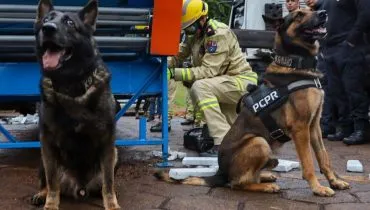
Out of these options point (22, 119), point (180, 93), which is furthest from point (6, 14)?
point (180, 93)

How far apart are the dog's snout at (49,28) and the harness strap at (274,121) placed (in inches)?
75.6

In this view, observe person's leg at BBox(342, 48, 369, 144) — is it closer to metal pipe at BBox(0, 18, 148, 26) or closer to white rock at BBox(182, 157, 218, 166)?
white rock at BBox(182, 157, 218, 166)

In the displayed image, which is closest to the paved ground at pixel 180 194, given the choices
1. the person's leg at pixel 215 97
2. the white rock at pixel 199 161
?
the white rock at pixel 199 161

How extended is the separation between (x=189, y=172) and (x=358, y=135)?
121 inches

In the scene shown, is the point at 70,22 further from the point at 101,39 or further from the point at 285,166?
the point at 285,166

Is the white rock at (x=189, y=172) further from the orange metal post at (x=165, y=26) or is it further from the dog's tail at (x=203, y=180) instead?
the orange metal post at (x=165, y=26)

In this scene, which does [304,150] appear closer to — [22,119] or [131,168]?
[131,168]

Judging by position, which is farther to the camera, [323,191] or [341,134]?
[341,134]

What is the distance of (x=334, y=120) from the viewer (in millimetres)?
7504

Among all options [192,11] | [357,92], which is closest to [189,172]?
[192,11]

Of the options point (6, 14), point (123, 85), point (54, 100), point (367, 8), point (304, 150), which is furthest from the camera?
point (367, 8)

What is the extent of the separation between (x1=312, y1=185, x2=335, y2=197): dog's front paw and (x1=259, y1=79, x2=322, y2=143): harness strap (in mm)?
487

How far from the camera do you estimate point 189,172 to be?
15.2 ft

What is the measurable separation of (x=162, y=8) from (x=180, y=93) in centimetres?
1227
